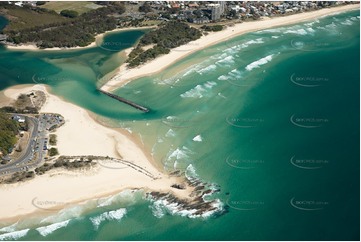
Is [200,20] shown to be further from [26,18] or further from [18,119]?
[18,119]

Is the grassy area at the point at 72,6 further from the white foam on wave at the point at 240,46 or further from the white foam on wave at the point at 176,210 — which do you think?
the white foam on wave at the point at 176,210

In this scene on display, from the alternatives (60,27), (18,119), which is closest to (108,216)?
(18,119)

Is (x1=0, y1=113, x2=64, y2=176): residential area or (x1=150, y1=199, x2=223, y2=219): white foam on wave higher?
(x1=0, y1=113, x2=64, y2=176): residential area

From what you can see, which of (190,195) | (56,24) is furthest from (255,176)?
(56,24)

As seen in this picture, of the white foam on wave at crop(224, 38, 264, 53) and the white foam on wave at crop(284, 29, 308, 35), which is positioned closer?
the white foam on wave at crop(224, 38, 264, 53)

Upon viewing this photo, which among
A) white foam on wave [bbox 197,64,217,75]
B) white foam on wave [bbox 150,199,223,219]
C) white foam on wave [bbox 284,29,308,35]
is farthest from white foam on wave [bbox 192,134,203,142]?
white foam on wave [bbox 284,29,308,35]

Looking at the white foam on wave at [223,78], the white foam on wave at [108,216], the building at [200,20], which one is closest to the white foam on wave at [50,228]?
the white foam on wave at [108,216]

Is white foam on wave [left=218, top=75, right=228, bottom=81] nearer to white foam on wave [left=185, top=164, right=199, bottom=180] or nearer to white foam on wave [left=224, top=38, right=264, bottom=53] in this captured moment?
white foam on wave [left=224, top=38, right=264, bottom=53]

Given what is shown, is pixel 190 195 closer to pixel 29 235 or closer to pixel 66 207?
pixel 66 207
